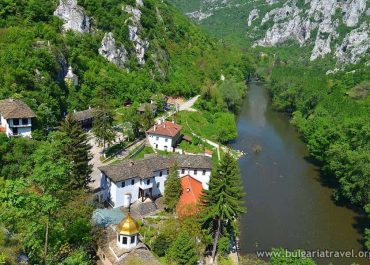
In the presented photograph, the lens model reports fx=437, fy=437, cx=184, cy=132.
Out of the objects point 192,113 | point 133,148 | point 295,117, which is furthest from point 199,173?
point 295,117

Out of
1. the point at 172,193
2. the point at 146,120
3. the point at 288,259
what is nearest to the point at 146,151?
the point at 146,120

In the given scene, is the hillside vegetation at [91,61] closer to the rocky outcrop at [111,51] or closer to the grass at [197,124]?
the rocky outcrop at [111,51]

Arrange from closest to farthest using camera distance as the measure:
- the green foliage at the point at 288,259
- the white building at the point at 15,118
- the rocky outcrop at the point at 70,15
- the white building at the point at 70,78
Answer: the green foliage at the point at 288,259
the white building at the point at 15,118
the white building at the point at 70,78
the rocky outcrop at the point at 70,15

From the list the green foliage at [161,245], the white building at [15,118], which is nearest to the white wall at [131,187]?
the green foliage at [161,245]

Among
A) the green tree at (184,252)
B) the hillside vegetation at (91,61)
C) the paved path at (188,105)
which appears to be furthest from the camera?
the paved path at (188,105)

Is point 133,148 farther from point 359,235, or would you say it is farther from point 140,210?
point 359,235
